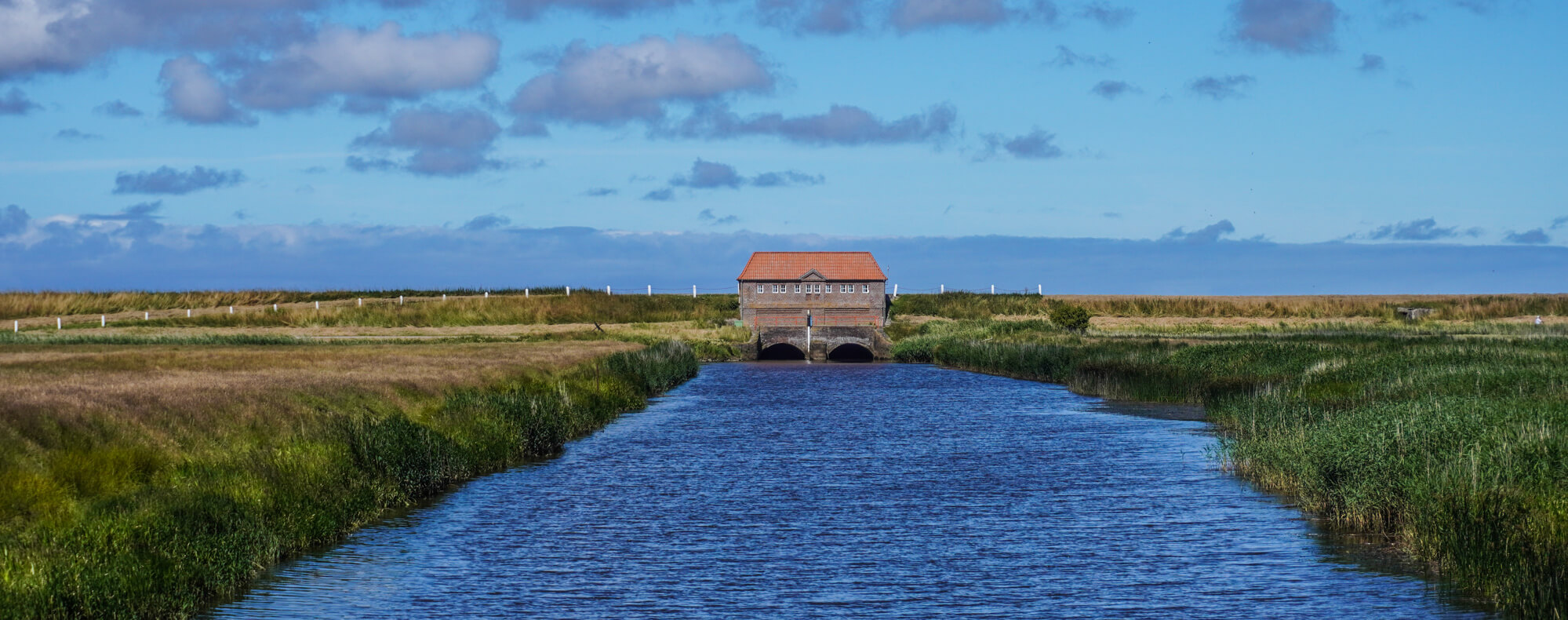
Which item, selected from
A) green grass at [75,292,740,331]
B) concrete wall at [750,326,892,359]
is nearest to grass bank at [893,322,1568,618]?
concrete wall at [750,326,892,359]

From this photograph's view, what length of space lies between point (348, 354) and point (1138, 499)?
136 ft

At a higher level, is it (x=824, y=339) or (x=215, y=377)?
(x=215, y=377)

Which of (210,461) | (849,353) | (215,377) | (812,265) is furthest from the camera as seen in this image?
(812,265)

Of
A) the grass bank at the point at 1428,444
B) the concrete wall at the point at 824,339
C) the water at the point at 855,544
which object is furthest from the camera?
the concrete wall at the point at 824,339

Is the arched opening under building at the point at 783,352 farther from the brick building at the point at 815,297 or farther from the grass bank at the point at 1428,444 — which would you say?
the grass bank at the point at 1428,444

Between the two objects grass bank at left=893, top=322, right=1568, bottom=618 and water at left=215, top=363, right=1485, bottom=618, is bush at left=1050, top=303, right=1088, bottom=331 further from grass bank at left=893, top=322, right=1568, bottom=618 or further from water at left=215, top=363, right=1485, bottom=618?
water at left=215, top=363, right=1485, bottom=618

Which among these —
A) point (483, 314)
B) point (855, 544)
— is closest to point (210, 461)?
point (855, 544)

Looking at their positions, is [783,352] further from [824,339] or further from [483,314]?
[483,314]

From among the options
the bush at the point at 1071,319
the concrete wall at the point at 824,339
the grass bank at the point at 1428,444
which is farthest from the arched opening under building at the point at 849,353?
the grass bank at the point at 1428,444

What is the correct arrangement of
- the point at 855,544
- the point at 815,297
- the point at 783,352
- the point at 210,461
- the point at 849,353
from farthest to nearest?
the point at 815,297 → the point at 783,352 → the point at 849,353 → the point at 855,544 → the point at 210,461

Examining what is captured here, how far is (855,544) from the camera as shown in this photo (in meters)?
22.1

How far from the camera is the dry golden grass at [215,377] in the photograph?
77.5ft

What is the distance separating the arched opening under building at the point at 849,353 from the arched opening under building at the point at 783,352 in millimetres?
2632

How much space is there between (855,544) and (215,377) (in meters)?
21.1
